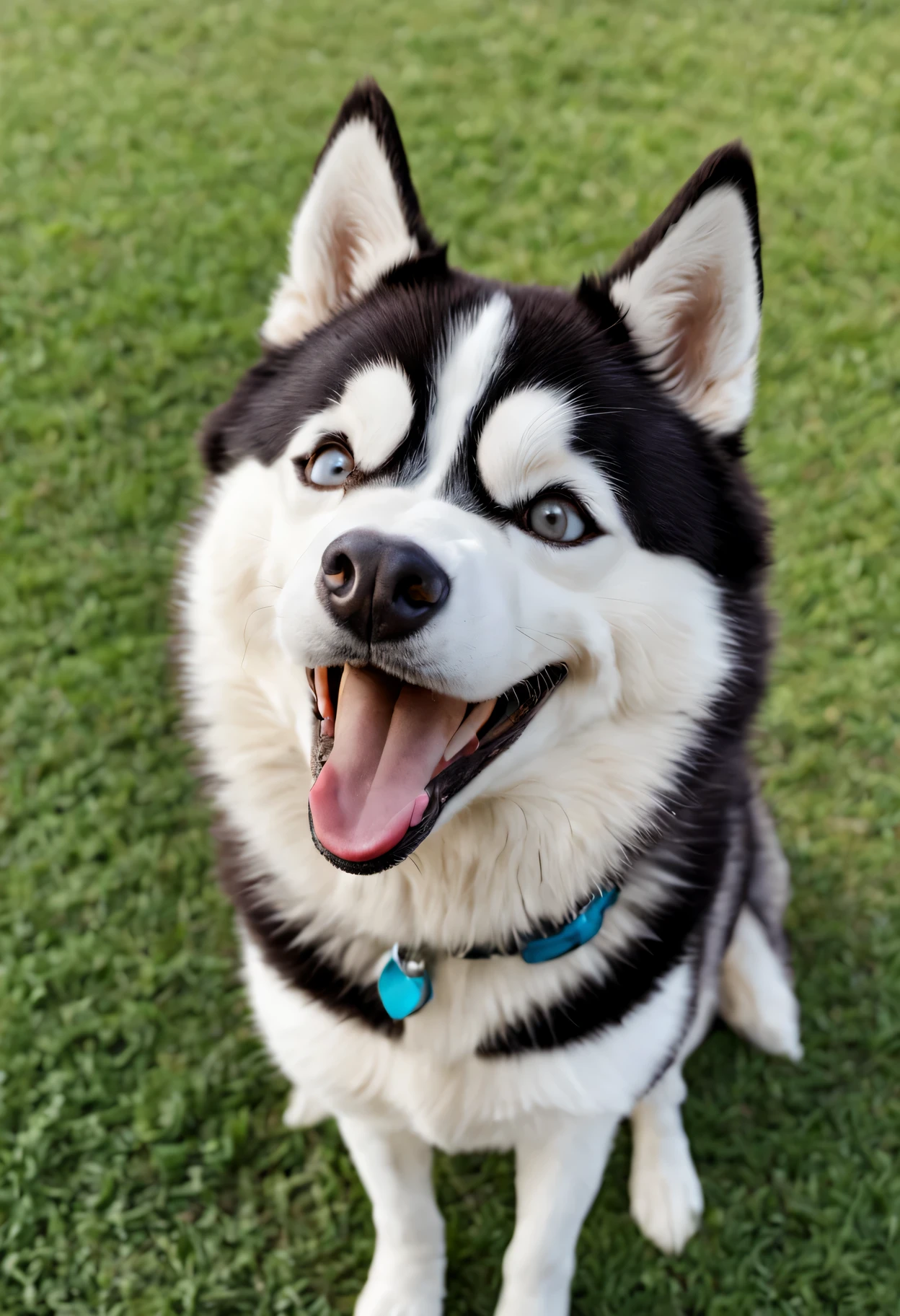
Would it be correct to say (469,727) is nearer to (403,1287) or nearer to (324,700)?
(324,700)

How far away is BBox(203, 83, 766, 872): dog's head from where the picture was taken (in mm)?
1557

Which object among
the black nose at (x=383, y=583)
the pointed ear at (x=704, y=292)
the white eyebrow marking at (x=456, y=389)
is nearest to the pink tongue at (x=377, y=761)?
the black nose at (x=383, y=583)

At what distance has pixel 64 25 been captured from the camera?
6.31 m

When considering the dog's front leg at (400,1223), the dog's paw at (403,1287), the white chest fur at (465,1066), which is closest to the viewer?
the white chest fur at (465,1066)

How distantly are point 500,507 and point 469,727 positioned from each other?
387 millimetres

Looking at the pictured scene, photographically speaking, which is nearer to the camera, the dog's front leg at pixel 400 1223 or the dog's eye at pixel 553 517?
the dog's eye at pixel 553 517

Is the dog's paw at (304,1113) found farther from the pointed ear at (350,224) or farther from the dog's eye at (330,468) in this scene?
the pointed ear at (350,224)

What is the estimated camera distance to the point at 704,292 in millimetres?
1866

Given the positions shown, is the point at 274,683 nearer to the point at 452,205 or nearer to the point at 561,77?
the point at 452,205

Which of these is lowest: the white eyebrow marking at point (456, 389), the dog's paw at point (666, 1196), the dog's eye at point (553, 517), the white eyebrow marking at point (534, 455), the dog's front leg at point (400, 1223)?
the dog's paw at point (666, 1196)

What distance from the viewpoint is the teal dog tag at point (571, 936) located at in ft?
6.49

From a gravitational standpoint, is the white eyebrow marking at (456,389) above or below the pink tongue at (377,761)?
above

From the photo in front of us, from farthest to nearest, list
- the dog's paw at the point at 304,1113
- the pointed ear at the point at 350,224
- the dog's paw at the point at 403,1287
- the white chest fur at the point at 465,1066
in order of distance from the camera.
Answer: the dog's paw at the point at 304,1113
the dog's paw at the point at 403,1287
the white chest fur at the point at 465,1066
the pointed ear at the point at 350,224

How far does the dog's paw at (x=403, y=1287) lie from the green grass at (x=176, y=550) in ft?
0.64
